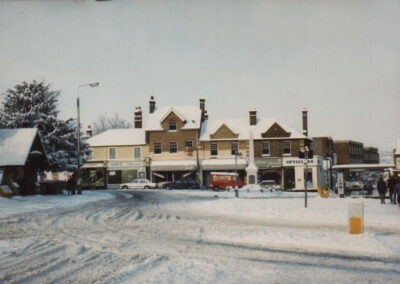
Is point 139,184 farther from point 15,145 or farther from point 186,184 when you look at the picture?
point 15,145

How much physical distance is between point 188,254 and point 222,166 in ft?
143

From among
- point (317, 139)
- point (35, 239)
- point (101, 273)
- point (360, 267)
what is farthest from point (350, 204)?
point (317, 139)

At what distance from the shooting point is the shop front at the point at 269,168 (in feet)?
177

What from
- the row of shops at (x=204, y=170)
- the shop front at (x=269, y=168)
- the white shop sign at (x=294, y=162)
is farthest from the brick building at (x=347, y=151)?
the shop front at (x=269, y=168)

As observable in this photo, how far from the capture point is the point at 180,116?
5644cm

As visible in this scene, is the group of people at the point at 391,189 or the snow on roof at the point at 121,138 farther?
the snow on roof at the point at 121,138

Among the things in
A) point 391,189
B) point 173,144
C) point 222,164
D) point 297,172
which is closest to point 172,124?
point 173,144

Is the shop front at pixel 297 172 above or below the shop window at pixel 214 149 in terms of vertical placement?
below

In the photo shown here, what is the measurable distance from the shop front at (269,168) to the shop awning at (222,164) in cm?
204

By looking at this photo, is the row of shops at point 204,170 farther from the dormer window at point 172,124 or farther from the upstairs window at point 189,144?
the dormer window at point 172,124

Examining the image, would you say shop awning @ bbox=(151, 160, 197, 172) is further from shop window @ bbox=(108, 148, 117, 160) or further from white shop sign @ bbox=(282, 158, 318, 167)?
white shop sign @ bbox=(282, 158, 318, 167)

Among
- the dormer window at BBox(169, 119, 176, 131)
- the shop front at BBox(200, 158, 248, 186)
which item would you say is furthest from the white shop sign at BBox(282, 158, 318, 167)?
the dormer window at BBox(169, 119, 176, 131)

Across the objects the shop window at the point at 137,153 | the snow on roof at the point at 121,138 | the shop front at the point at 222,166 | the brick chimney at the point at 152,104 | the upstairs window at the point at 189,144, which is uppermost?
the brick chimney at the point at 152,104

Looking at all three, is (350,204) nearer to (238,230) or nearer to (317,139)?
(238,230)
